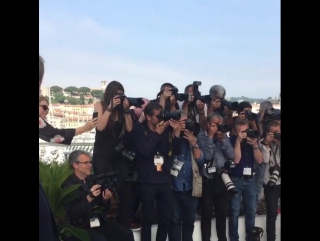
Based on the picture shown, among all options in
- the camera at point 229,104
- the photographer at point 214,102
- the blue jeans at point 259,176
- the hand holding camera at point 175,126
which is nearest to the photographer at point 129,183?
the hand holding camera at point 175,126

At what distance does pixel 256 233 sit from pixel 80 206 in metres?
1.28

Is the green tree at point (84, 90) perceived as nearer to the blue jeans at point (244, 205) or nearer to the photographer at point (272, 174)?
the blue jeans at point (244, 205)

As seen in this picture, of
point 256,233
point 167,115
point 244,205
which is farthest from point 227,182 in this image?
point 167,115

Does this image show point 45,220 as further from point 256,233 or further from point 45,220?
point 256,233

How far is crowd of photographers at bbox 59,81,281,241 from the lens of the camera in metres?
2.78

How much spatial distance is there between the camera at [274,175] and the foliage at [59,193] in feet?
4.40

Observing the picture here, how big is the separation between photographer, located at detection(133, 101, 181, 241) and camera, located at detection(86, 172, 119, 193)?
17 cm

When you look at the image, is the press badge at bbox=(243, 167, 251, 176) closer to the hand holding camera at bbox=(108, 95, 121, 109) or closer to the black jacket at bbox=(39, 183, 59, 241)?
the hand holding camera at bbox=(108, 95, 121, 109)

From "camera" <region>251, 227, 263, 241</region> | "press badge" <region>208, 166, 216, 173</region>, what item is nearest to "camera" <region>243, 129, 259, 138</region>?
"press badge" <region>208, 166, 216, 173</region>

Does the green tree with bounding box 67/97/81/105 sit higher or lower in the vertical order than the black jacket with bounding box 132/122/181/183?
higher

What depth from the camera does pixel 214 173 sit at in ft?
10.1

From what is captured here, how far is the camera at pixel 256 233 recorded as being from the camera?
3.19 meters
